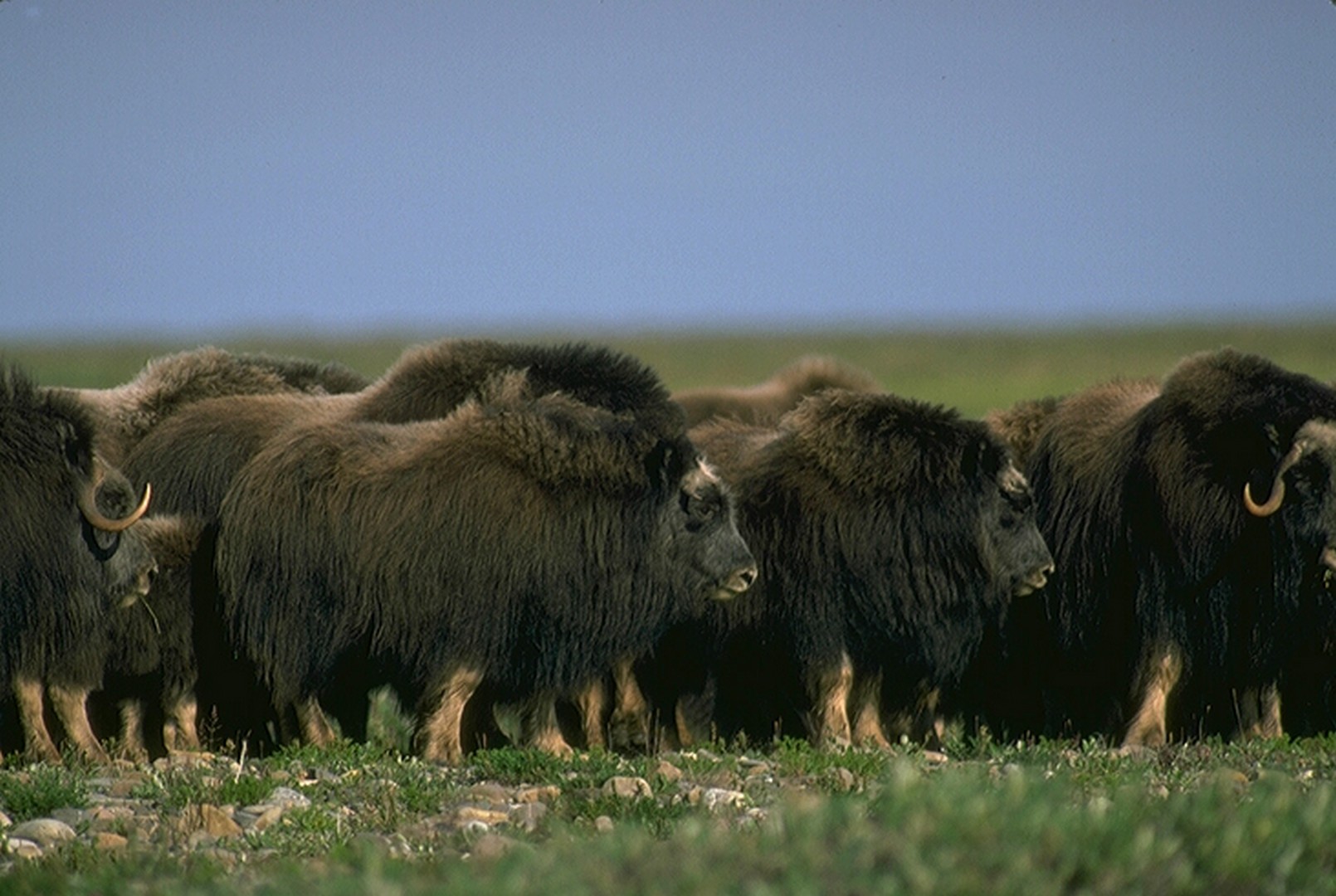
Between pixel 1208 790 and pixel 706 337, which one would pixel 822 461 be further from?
pixel 706 337

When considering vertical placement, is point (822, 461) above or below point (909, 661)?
above

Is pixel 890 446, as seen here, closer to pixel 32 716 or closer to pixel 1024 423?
pixel 1024 423

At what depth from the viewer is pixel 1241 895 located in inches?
125

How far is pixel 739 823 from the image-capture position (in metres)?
4.47

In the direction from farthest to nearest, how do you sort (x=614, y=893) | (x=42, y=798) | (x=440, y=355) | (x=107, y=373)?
(x=107, y=373) → (x=440, y=355) → (x=42, y=798) → (x=614, y=893)

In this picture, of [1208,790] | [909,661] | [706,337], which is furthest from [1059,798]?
[706,337]

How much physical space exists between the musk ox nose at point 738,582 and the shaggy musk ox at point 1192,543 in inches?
51.5

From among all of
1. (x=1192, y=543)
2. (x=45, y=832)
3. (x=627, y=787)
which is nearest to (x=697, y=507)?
(x=627, y=787)

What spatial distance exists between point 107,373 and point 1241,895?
50.8m

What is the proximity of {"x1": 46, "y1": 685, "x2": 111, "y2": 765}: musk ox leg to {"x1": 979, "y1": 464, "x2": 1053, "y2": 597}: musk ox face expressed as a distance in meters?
3.00

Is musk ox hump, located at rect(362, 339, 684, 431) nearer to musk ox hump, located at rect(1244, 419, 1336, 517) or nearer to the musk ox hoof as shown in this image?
the musk ox hoof

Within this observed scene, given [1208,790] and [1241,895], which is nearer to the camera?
[1241,895]

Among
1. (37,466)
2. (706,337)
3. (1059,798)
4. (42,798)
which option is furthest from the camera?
(706,337)

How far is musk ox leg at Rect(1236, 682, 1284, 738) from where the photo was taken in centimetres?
668
